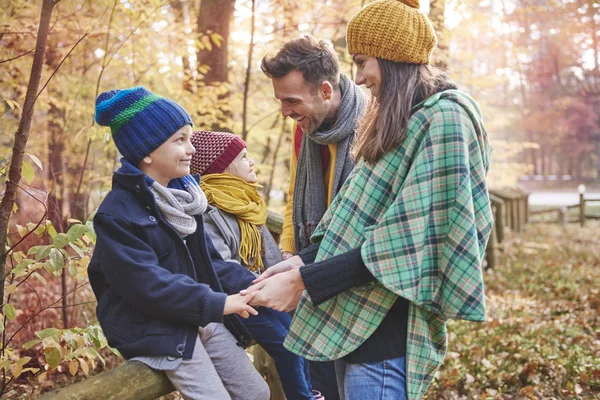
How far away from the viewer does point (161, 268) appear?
6.14 feet

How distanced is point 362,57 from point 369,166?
39cm

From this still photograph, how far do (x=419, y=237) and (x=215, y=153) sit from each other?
133 centimetres

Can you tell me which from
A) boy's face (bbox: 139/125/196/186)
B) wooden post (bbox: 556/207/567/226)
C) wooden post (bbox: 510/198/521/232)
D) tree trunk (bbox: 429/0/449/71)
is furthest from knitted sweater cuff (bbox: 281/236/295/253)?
wooden post (bbox: 556/207/567/226)

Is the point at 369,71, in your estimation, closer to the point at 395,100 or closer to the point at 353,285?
the point at 395,100

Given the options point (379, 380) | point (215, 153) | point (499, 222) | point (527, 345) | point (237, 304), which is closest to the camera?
point (379, 380)

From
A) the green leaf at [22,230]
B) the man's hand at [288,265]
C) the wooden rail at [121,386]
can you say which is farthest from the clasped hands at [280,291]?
the green leaf at [22,230]

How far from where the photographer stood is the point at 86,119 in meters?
6.22

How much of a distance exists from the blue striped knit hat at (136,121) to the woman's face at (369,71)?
2.35ft

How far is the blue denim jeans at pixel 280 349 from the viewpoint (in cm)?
242

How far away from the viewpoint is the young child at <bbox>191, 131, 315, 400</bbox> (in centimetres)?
243

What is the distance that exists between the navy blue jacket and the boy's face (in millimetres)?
137

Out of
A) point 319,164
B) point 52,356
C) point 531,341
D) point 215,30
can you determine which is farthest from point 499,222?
point 52,356

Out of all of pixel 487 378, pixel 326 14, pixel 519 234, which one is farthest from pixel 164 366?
pixel 519 234

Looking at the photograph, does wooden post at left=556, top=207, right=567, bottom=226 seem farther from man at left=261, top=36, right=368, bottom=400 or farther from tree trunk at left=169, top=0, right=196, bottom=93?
man at left=261, top=36, right=368, bottom=400
